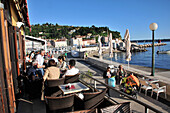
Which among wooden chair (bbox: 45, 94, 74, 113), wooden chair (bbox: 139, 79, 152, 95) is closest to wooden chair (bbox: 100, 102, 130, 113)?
wooden chair (bbox: 45, 94, 74, 113)

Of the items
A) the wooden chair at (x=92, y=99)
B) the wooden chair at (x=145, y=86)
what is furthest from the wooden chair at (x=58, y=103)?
the wooden chair at (x=145, y=86)

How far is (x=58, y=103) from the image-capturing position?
2645 millimetres

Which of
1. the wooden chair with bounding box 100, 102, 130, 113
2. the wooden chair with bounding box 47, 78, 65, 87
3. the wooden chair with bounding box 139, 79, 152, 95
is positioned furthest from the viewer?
the wooden chair with bounding box 139, 79, 152, 95

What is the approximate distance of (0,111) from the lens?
2.00 m

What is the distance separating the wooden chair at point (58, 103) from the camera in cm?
259

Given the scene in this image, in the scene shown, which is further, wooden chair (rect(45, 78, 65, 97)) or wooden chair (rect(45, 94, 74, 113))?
wooden chair (rect(45, 78, 65, 97))

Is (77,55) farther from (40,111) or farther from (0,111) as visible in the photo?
(0,111)

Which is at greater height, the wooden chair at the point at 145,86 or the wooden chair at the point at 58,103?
the wooden chair at the point at 58,103

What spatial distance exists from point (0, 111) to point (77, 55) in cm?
2135

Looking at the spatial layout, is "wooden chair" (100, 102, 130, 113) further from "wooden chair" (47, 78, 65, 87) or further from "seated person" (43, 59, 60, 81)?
"seated person" (43, 59, 60, 81)

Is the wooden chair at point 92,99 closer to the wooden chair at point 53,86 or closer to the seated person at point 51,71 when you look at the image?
the wooden chair at point 53,86

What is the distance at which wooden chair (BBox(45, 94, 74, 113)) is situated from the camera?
259 centimetres

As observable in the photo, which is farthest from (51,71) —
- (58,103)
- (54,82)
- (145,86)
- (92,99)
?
(145,86)

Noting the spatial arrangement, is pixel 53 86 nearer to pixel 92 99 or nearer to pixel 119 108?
pixel 92 99
